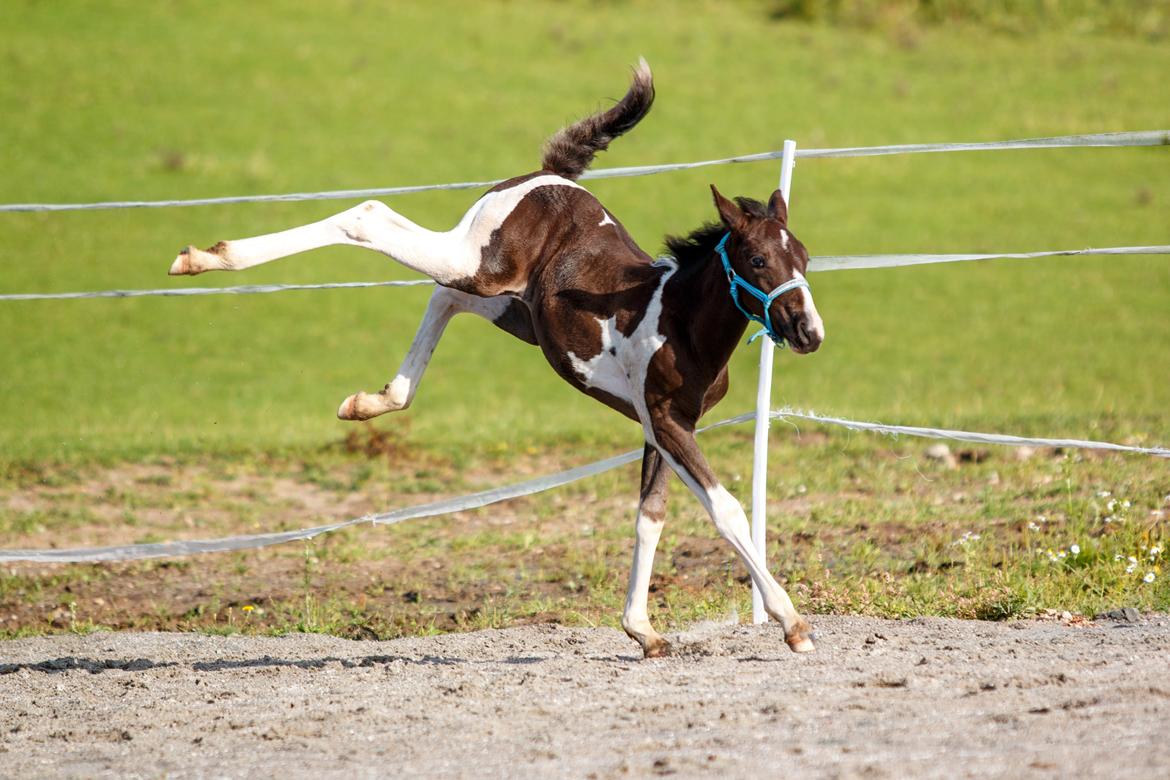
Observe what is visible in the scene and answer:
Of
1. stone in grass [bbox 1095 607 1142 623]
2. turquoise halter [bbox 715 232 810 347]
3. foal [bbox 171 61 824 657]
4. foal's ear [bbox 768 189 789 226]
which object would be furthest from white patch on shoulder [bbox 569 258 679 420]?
stone in grass [bbox 1095 607 1142 623]

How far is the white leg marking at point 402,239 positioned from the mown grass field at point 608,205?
6.47 feet

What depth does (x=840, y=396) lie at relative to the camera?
15.2 m

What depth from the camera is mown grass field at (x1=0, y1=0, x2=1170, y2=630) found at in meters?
8.99

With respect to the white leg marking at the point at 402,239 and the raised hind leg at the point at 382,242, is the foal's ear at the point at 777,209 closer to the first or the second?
the white leg marking at the point at 402,239

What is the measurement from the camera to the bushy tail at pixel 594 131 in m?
5.69

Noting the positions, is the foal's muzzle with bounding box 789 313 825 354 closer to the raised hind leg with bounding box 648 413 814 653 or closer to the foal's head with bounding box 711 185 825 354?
the foal's head with bounding box 711 185 825 354

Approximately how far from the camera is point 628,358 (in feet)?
17.0

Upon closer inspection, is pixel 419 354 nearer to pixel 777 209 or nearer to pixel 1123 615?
pixel 777 209

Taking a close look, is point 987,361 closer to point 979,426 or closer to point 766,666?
point 979,426

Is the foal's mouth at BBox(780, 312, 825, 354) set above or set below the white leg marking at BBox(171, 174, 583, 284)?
below

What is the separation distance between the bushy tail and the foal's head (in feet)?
3.00

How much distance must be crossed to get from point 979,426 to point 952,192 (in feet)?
40.0

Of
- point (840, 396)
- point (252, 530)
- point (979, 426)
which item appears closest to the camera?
point (252, 530)

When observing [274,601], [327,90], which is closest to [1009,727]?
[274,601]
